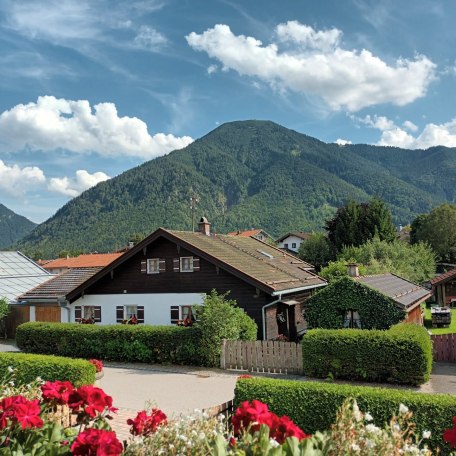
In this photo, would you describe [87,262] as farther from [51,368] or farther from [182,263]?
[51,368]

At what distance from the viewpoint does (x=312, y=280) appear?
28.3 m

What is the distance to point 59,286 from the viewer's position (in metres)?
29.2

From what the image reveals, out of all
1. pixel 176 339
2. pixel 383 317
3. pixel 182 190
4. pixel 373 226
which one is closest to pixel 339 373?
pixel 383 317

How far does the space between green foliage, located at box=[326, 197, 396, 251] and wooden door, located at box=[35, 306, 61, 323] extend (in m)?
36.9

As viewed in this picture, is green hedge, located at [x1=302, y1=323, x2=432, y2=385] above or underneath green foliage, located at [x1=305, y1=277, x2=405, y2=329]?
underneath

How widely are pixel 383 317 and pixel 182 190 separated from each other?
184159mm

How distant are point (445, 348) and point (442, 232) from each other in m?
56.0

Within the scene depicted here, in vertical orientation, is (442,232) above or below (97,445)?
above

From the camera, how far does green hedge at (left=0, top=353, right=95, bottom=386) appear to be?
1298cm

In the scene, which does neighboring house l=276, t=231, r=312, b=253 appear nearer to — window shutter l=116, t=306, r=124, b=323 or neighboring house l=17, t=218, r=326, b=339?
neighboring house l=17, t=218, r=326, b=339

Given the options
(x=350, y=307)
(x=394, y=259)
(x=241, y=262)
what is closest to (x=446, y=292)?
(x=394, y=259)

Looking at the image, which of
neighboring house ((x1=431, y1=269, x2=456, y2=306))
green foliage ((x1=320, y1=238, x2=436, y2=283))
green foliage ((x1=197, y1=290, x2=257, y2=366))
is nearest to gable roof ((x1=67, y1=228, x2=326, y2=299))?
green foliage ((x1=197, y1=290, x2=257, y2=366))

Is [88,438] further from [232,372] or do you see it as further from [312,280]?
[312,280]

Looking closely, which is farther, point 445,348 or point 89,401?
point 445,348
